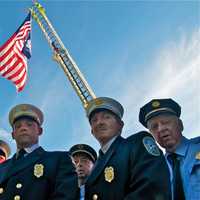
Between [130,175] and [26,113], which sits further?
[26,113]

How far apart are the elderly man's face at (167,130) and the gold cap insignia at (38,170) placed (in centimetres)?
159

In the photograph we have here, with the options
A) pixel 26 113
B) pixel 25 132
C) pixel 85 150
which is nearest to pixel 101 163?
pixel 25 132

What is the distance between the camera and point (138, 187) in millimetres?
4309

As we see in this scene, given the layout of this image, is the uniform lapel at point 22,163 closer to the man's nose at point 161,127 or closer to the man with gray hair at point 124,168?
the man with gray hair at point 124,168

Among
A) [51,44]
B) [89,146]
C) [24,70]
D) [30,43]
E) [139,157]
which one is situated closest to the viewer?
[139,157]

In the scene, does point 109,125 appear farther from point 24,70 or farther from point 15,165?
point 24,70

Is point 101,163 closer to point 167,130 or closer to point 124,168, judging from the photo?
point 124,168

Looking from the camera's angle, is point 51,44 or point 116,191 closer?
point 116,191

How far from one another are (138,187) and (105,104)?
56.8 inches

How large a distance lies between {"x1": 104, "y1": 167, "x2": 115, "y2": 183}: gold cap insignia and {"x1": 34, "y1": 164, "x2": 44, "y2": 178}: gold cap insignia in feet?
2.81

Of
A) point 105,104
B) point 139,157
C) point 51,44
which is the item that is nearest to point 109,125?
point 105,104

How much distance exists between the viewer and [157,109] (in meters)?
5.89

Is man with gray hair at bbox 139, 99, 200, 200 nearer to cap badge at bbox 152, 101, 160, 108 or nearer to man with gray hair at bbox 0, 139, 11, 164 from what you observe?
cap badge at bbox 152, 101, 160, 108

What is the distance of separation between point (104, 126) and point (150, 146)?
28.6 inches
